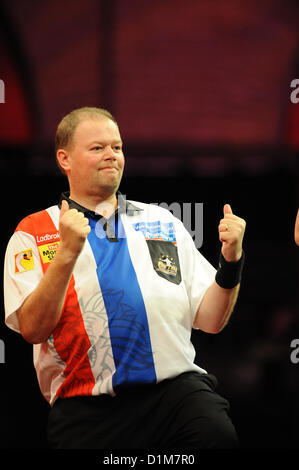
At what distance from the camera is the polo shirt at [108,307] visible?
2041 mm

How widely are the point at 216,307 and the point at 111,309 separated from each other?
402mm

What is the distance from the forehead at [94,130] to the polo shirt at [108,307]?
27 centimetres

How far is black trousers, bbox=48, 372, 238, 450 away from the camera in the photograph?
1.94 meters

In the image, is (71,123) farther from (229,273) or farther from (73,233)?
(229,273)

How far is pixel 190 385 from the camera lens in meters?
2.04

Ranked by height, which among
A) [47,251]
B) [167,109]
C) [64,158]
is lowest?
[47,251]

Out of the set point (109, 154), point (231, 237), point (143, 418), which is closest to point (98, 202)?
point (109, 154)

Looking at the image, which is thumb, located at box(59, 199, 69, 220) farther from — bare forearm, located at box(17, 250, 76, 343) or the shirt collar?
bare forearm, located at box(17, 250, 76, 343)

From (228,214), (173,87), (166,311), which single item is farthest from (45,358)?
(173,87)

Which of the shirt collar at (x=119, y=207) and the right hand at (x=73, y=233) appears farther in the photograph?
the shirt collar at (x=119, y=207)

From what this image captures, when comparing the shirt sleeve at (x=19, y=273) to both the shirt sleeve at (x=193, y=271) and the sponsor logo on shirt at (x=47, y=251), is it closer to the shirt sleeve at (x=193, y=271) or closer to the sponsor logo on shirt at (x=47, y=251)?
the sponsor logo on shirt at (x=47, y=251)

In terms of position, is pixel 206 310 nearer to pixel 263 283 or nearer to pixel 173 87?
pixel 173 87

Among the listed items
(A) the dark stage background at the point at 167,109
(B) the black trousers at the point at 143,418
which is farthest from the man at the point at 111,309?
(A) the dark stage background at the point at 167,109

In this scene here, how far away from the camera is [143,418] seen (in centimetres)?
200
